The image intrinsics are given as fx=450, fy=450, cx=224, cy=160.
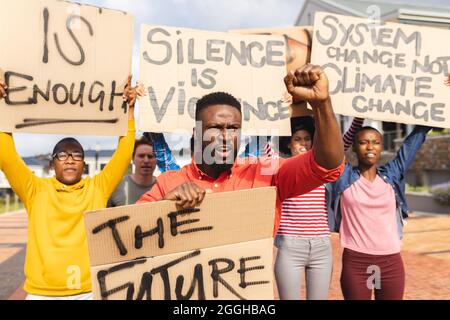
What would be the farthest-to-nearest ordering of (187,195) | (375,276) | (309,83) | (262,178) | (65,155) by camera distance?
(375,276)
(65,155)
(262,178)
(187,195)
(309,83)

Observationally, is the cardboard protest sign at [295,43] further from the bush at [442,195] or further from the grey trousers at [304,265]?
the bush at [442,195]

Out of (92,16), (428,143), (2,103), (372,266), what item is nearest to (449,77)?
(372,266)

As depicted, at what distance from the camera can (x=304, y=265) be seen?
310cm

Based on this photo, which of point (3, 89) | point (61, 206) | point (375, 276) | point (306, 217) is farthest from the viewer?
point (306, 217)

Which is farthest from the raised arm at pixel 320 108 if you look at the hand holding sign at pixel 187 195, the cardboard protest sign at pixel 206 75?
the cardboard protest sign at pixel 206 75

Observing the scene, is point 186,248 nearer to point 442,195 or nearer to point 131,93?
point 131,93

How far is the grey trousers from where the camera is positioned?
120 inches

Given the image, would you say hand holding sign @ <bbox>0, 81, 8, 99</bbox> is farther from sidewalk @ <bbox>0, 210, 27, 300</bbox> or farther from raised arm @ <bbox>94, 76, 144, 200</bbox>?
sidewalk @ <bbox>0, 210, 27, 300</bbox>

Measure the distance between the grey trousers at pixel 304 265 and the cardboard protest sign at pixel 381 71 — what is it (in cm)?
96

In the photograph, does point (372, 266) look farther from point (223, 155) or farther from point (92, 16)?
point (92, 16)

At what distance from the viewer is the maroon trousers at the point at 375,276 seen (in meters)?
3.00

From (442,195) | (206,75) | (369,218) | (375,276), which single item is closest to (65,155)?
(206,75)

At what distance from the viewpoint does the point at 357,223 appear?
3.08m

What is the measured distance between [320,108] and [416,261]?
23.2 ft
